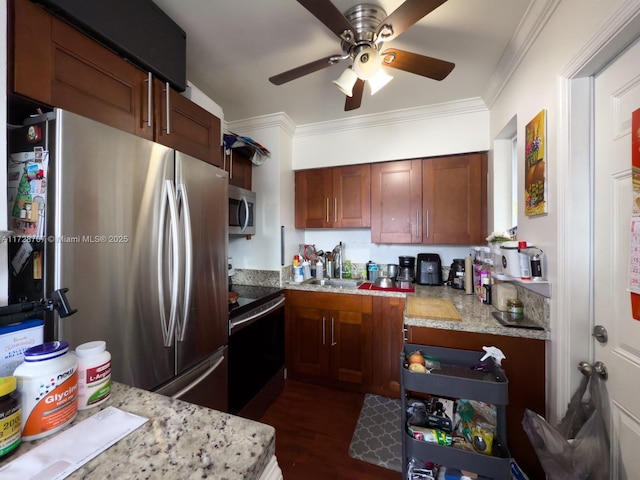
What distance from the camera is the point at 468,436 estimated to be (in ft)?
3.60

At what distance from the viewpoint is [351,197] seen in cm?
247

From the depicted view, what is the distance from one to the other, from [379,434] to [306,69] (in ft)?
7.61

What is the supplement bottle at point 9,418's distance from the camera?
1.46 feet

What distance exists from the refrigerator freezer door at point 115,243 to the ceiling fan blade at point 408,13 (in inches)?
44.3

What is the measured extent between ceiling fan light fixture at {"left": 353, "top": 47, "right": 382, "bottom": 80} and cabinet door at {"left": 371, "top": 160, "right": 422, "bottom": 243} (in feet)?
3.81

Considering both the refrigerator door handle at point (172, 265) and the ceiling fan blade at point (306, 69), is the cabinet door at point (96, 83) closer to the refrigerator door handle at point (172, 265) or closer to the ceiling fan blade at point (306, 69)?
the refrigerator door handle at point (172, 265)

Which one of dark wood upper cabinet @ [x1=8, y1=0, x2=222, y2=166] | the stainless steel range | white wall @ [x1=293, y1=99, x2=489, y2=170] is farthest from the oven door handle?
white wall @ [x1=293, y1=99, x2=489, y2=170]

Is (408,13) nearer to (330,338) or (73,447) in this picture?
(73,447)

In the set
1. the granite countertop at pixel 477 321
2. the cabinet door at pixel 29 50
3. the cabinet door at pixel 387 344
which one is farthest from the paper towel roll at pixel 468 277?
the cabinet door at pixel 29 50

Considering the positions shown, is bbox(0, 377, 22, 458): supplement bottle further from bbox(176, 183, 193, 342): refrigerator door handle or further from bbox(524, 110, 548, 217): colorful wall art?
bbox(524, 110, 548, 217): colorful wall art

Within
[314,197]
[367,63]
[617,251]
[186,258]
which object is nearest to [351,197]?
[314,197]

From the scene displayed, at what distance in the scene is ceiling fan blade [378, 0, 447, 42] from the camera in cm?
94

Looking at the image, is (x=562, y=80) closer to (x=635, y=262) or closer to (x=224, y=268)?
(x=635, y=262)

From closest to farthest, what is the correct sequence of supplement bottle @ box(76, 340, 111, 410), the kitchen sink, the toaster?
supplement bottle @ box(76, 340, 111, 410), the toaster, the kitchen sink
